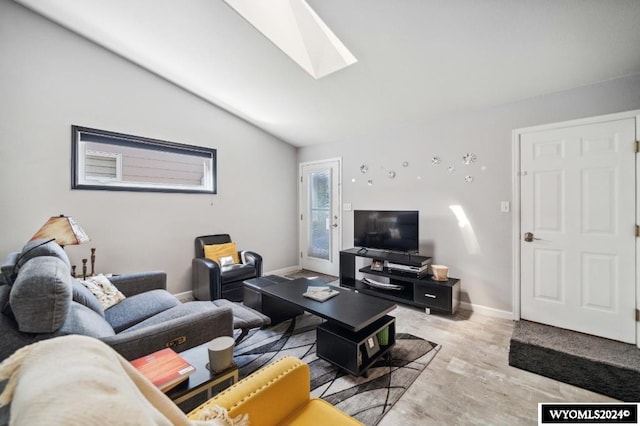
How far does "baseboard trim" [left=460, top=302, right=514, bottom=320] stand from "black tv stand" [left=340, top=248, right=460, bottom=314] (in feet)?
0.37

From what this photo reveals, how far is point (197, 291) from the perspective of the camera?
3441 millimetres

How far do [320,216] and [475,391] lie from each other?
338 cm

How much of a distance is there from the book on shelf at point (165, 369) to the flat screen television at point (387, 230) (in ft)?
8.92

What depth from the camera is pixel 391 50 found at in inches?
92.9

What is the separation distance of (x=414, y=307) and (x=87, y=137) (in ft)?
14.2

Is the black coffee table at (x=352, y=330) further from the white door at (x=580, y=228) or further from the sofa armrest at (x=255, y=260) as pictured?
the white door at (x=580, y=228)

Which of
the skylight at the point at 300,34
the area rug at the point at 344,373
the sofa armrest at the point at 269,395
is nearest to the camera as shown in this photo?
the sofa armrest at the point at 269,395

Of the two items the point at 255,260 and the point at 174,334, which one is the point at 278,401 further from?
the point at 255,260

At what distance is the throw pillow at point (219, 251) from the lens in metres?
3.56

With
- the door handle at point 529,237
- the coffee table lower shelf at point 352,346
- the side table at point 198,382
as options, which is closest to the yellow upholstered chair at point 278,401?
the side table at point 198,382

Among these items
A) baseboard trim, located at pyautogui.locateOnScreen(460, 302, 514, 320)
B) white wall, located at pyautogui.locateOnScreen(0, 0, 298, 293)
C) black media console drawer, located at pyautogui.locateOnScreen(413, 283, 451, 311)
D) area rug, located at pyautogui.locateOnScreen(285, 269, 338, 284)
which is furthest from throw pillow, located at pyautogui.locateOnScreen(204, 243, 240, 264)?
baseboard trim, located at pyautogui.locateOnScreen(460, 302, 514, 320)

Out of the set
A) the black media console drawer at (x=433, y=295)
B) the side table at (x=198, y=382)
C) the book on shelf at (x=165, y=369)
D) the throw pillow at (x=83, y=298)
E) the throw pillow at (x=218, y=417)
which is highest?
the throw pillow at (x=83, y=298)

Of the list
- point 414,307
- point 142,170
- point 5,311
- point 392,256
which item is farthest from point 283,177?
point 5,311

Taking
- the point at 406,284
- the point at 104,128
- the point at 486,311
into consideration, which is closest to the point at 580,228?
the point at 486,311
